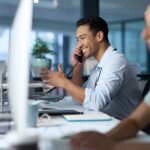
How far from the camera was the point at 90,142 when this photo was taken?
3.24 ft

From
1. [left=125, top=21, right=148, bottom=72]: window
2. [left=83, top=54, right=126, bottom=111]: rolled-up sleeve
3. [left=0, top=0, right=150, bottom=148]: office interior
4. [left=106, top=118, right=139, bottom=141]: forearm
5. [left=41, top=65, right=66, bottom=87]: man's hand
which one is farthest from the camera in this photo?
[left=125, top=21, right=148, bottom=72]: window

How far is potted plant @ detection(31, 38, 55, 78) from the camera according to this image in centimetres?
236

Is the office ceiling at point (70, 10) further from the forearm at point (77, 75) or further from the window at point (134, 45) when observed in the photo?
the forearm at point (77, 75)

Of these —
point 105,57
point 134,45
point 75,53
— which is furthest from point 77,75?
point 134,45

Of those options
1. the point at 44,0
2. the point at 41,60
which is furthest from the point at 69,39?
the point at 41,60

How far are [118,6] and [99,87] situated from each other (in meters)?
5.61

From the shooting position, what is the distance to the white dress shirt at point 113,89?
2.00 meters

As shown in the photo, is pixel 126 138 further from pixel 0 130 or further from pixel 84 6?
pixel 84 6

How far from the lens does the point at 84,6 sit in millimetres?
4266

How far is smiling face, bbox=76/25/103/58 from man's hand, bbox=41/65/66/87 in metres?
0.32

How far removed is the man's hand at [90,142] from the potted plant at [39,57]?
136 centimetres

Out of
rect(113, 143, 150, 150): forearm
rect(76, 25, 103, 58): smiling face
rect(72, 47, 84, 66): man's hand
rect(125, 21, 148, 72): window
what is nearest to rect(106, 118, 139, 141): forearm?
rect(113, 143, 150, 150): forearm

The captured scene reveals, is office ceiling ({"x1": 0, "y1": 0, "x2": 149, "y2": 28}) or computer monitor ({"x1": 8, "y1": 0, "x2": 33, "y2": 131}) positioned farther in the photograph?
office ceiling ({"x1": 0, "y1": 0, "x2": 149, "y2": 28})

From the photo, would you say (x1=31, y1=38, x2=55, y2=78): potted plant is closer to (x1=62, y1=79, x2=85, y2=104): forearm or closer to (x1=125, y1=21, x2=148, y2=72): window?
(x1=62, y1=79, x2=85, y2=104): forearm
